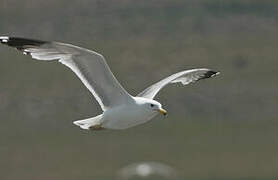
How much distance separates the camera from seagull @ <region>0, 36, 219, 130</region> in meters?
11.0

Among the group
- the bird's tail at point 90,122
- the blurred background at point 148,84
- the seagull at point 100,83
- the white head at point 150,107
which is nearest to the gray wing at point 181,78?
the seagull at point 100,83

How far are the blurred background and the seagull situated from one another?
6811mm

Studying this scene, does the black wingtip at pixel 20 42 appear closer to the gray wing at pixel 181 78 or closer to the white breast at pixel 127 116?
the white breast at pixel 127 116

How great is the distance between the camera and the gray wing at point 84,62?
1104 centimetres

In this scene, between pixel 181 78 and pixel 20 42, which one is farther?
pixel 181 78

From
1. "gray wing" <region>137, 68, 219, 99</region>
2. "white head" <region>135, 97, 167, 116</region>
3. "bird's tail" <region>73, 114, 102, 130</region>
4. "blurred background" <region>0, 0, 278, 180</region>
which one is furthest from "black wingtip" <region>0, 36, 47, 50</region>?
"blurred background" <region>0, 0, 278, 180</region>

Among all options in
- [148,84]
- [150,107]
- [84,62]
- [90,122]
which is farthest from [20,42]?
→ [148,84]

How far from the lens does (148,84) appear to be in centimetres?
2534

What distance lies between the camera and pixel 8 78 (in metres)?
24.6

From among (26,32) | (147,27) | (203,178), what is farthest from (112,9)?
(203,178)

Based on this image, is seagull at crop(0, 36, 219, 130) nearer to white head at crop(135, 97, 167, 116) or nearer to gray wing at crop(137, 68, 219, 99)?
white head at crop(135, 97, 167, 116)

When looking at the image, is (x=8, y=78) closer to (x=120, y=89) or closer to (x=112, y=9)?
(x=112, y=9)

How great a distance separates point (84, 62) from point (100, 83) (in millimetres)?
347

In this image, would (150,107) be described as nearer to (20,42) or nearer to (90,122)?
(90,122)
